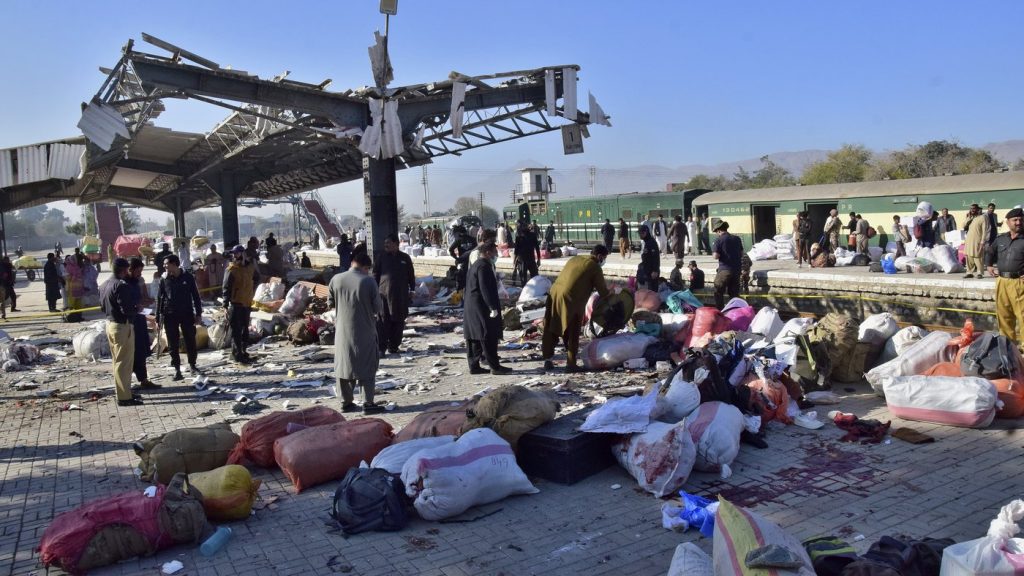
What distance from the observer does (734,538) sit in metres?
3.20

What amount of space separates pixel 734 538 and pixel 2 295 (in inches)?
694

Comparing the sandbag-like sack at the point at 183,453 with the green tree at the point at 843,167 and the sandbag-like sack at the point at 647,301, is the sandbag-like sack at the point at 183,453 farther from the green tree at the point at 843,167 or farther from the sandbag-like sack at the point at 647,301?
the green tree at the point at 843,167

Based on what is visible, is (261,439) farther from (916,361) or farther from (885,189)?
(885,189)

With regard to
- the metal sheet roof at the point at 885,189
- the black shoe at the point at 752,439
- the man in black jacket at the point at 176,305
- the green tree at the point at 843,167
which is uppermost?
the green tree at the point at 843,167

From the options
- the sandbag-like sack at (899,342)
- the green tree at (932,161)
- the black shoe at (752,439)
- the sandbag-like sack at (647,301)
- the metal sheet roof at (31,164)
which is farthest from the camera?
the green tree at (932,161)

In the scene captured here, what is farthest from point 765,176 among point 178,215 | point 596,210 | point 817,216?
point 178,215

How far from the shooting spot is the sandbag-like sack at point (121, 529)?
382 centimetres

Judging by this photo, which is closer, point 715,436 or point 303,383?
point 715,436

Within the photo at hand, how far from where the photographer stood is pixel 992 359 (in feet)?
19.7

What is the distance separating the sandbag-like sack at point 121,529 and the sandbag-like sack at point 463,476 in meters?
1.24

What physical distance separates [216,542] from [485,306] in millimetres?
4553

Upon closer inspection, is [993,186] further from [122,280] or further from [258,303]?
[122,280]

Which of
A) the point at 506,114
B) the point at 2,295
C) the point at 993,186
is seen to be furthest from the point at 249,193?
the point at 993,186

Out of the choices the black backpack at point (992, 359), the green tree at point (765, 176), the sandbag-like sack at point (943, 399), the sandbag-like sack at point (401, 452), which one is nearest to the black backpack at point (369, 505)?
the sandbag-like sack at point (401, 452)
